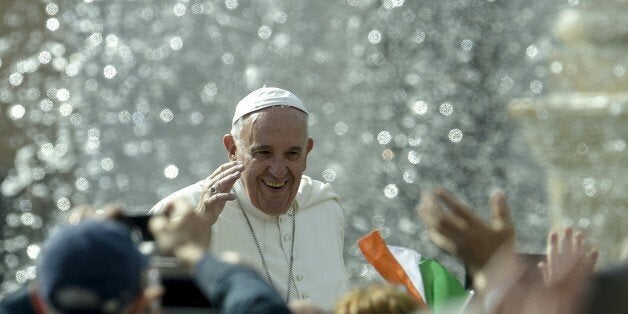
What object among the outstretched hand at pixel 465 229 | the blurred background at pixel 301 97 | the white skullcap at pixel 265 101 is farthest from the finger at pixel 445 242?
the blurred background at pixel 301 97

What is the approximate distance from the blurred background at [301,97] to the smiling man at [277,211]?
5489 mm

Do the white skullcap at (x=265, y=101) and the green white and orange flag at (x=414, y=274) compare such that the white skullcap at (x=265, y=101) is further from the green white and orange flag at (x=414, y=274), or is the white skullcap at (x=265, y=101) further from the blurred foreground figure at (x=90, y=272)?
the blurred foreground figure at (x=90, y=272)

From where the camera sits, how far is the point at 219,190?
590cm

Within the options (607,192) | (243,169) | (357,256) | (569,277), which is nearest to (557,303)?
(569,277)

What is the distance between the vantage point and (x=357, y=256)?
456 inches

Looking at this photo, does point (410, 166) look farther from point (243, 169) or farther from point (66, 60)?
point (243, 169)

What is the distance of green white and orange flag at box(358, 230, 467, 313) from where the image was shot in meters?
5.73

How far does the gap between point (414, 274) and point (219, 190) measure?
699 mm

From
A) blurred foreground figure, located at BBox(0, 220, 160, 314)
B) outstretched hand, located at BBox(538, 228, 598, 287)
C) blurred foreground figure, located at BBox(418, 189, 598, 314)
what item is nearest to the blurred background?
outstretched hand, located at BBox(538, 228, 598, 287)

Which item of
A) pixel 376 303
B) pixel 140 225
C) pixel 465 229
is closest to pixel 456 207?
pixel 465 229

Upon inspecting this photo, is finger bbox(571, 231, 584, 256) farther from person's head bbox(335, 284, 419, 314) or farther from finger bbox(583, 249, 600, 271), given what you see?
person's head bbox(335, 284, 419, 314)

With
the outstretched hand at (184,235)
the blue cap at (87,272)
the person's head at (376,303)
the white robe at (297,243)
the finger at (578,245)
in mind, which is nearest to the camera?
the blue cap at (87,272)

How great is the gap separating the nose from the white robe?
0.21 m

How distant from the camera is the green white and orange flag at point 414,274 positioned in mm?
5727
